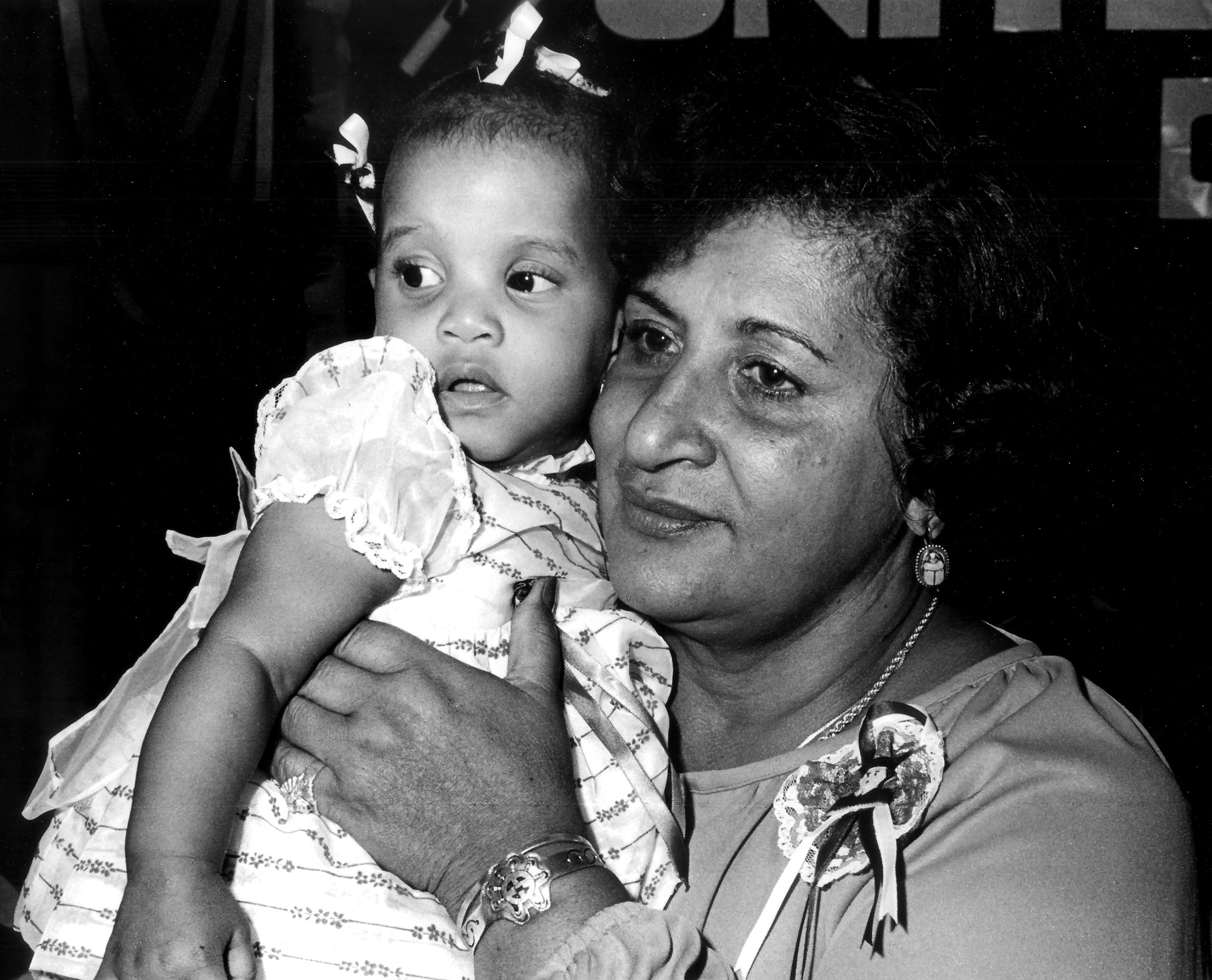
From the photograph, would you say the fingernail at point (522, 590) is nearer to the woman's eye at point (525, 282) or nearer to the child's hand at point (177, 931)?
the woman's eye at point (525, 282)

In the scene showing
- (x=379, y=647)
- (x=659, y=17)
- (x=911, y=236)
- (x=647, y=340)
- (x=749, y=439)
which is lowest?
(x=379, y=647)

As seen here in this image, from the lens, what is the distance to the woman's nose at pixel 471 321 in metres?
1.41

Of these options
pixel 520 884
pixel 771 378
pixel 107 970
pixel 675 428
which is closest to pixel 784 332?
pixel 771 378

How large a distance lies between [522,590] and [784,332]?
478mm

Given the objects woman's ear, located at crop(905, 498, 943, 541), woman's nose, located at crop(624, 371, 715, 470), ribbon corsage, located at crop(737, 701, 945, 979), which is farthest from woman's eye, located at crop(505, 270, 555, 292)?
ribbon corsage, located at crop(737, 701, 945, 979)

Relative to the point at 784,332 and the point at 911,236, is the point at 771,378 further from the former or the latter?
the point at 911,236

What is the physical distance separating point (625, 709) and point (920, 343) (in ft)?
2.03

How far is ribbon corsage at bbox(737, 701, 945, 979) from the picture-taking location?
1.21 meters

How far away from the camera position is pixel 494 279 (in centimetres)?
144

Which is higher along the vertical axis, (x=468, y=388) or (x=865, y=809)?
(x=468, y=388)

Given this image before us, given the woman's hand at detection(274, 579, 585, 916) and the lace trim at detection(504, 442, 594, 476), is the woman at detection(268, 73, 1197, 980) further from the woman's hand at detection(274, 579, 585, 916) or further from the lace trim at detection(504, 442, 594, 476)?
the lace trim at detection(504, 442, 594, 476)

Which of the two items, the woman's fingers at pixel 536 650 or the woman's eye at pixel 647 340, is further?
the woman's eye at pixel 647 340

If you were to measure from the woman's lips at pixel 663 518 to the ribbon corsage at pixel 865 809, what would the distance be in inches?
12.7

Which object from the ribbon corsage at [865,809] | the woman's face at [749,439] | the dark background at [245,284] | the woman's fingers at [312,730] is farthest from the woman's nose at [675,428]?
the dark background at [245,284]
